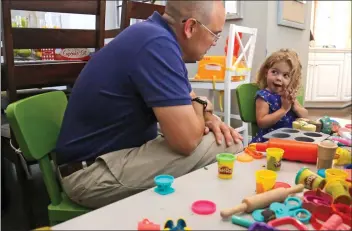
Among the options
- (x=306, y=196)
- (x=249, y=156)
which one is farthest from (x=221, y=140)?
(x=306, y=196)

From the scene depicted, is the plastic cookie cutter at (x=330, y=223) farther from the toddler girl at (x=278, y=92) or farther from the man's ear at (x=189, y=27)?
the toddler girl at (x=278, y=92)

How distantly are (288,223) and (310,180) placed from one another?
19cm

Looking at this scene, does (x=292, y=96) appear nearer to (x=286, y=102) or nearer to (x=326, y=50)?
(x=286, y=102)

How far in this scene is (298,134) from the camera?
3.82 feet

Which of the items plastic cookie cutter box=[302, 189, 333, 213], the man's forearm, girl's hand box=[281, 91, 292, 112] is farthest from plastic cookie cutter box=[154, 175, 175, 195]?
girl's hand box=[281, 91, 292, 112]

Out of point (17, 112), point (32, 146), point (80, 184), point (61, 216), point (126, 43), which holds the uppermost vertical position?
point (126, 43)

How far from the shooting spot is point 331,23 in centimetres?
566

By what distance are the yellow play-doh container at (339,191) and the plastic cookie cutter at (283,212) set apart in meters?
0.08

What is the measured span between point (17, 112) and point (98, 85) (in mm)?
234

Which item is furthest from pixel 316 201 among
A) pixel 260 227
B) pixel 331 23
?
pixel 331 23

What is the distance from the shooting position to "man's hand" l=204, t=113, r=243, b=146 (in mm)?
1085

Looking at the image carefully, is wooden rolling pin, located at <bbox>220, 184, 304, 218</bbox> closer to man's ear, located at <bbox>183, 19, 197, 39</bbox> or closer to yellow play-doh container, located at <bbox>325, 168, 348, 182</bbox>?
yellow play-doh container, located at <bbox>325, 168, 348, 182</bbox>

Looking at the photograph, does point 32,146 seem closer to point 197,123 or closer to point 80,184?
point 80,184

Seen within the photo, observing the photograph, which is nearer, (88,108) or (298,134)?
(88,108)
